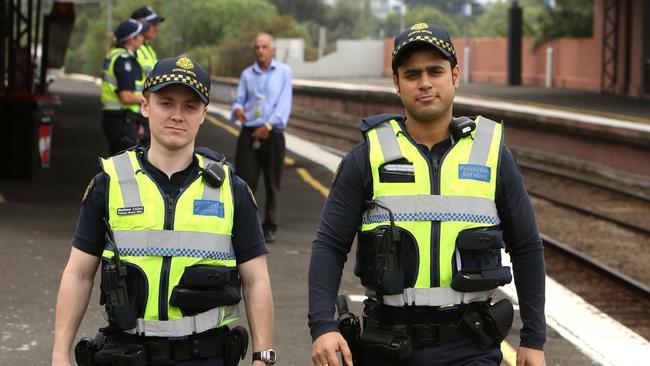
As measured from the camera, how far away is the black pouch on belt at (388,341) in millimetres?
4805

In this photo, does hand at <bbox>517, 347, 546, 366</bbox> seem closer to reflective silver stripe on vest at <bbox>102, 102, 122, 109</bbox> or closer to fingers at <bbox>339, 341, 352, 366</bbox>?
fingers at <bbox>339, 341, 352, 366</bbox>

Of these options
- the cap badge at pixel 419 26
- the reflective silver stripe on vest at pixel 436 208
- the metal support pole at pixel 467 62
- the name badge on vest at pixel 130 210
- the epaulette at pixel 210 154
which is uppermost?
the cap badge at pixel 419 26

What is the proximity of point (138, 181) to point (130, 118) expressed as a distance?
8.77m

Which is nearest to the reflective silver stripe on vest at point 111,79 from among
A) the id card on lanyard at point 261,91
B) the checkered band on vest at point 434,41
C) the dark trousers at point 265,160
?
Answer: the dark trousers at point 265,160

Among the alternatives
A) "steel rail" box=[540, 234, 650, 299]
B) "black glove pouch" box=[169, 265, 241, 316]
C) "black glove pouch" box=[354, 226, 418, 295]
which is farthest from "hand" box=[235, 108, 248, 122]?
"black glove pouch" box=[169, 265, 241, 316]

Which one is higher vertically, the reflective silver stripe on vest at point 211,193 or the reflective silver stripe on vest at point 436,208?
the reflective silver stripe on vest at point 211,193

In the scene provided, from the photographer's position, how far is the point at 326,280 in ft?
16.4

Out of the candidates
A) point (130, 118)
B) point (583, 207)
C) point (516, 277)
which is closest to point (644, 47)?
point (583, 207)

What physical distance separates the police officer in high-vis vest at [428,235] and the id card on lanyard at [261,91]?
25.4 feet

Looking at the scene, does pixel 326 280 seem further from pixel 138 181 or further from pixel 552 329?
pixel 552 329

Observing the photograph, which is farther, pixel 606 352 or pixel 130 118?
pixel 130 118

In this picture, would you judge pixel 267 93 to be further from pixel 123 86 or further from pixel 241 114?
pixel 123 86

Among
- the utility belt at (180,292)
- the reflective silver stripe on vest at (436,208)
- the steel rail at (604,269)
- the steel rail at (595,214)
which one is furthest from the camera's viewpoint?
the steel rail at (595,214)

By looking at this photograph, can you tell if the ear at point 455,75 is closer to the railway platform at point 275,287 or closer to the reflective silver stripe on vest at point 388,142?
the reflective silver stripe on vest at point 388,142
